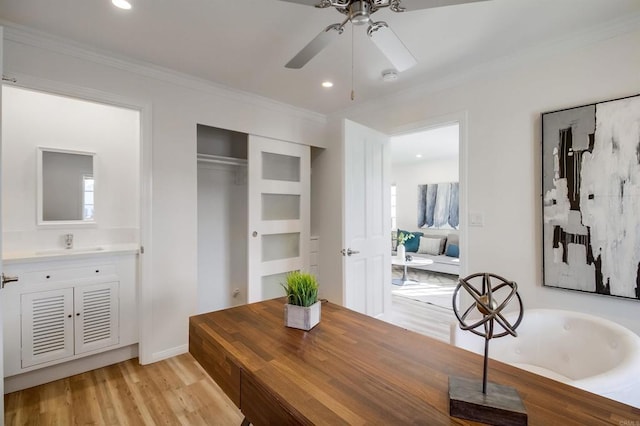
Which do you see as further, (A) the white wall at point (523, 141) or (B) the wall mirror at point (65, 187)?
(B) the wall mirror at point (65, 187)

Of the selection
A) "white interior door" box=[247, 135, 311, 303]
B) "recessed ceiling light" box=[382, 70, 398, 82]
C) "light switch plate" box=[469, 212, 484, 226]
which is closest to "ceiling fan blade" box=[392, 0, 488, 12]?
"recessed ceiling light" box=[382, 70, 398, 82]

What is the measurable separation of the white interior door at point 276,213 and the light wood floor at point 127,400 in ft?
3.24

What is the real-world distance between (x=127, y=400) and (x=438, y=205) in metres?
6.27

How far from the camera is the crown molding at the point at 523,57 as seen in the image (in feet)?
6.47

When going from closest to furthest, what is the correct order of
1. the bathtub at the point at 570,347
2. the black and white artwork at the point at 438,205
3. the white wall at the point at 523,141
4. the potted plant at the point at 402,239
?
1. the bathtub at the point at 570,347
2. the white wall at the point at 523,141
3. the potted plant at the point at 402,239
4. the black and white artwork at the point at 438,205

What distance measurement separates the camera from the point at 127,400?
2084 millimetres

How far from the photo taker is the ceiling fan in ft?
4.36

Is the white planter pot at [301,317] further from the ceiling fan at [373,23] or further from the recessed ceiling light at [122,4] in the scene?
the recessed ceiling light at [122,4]

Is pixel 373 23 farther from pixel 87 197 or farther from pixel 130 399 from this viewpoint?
pixel 87 197

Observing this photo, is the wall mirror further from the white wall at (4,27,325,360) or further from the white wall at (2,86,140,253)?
the white wall at (4,27,325,360)

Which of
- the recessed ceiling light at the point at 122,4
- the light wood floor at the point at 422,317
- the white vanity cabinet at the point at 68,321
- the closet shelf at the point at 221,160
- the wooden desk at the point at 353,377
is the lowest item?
the light wood floor at the point at 422,317

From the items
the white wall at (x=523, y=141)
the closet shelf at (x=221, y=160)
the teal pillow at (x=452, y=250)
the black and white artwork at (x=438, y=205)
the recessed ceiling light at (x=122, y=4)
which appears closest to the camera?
the recessed ceiling light at (x=122, y=4)

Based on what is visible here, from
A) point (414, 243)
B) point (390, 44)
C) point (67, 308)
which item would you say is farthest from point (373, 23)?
point (414, 243)

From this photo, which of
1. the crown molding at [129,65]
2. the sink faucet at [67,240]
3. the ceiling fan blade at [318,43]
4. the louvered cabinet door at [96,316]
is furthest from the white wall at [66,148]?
the ceiling fan blade at [318,43]
